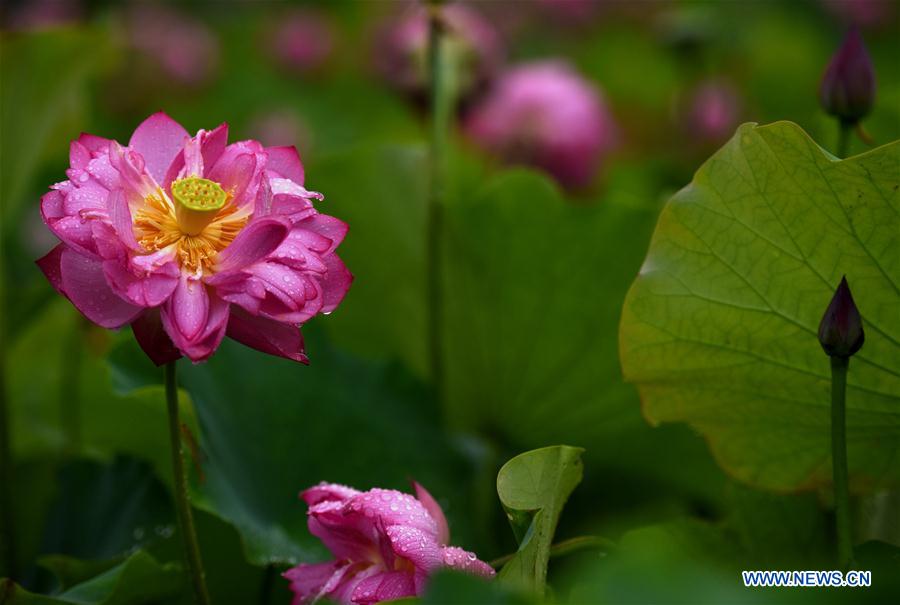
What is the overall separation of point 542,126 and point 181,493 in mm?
807

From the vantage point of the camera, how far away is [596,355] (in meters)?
0.82

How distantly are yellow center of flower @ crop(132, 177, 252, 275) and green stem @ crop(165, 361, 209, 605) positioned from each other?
48 mm

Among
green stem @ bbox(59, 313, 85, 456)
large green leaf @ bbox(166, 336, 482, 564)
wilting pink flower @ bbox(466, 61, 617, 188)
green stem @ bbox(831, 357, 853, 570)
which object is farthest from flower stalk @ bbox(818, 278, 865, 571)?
wilting pink flower @ bbox(466, 61, 617, 188)

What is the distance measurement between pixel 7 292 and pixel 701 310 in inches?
22.7

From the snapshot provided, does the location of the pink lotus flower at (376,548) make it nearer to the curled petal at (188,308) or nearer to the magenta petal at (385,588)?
the magenta petal at (385,588)

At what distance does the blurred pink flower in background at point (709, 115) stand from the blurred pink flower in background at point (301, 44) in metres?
0.94

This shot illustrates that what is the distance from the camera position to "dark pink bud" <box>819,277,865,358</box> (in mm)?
449

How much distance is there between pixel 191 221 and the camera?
0.47m

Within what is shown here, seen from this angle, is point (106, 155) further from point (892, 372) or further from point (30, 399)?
point (30, 399)

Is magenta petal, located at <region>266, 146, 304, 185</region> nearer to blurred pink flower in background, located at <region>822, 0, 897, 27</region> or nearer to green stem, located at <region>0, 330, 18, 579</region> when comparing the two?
green stem, located at <region>0, 330, 18, 579</region>

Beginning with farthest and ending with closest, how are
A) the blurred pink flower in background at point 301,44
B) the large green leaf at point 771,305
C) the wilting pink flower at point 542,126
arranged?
the blurred pink flower in background at point 301,44, the wilting pink flower at point 542,126, the large green leaf at point 771,305

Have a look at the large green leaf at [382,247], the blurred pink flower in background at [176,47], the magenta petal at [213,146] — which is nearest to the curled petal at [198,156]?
the magenta petal at [213,146]

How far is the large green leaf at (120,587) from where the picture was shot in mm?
511

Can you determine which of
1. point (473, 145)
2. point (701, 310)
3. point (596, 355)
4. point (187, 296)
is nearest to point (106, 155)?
point (187, 296)
